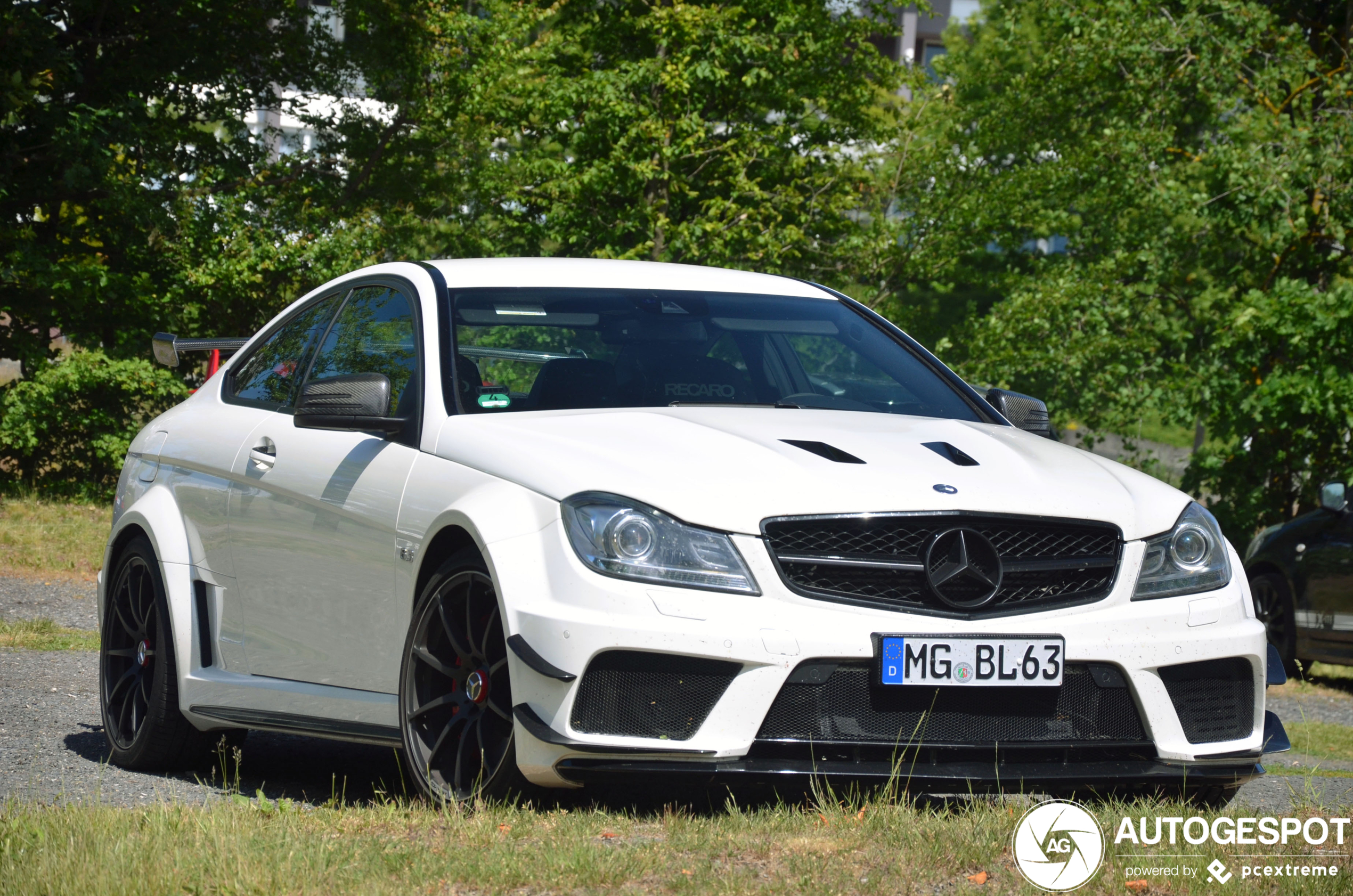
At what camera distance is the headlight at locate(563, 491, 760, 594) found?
4.05 metres

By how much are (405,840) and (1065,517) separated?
1868 mm

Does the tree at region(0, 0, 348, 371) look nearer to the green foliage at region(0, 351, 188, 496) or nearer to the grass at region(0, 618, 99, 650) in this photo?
the green foliage at region(0, 351, 188, 496)

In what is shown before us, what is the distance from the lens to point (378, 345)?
224 inches

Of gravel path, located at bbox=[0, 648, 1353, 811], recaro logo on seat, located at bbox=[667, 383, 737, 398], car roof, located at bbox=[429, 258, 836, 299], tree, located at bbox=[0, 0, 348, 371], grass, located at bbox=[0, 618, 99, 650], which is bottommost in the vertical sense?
grass, located at bbox=[0, 618, 99, 650]

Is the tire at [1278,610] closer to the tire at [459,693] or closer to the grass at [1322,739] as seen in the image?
the grass at [1322,739]

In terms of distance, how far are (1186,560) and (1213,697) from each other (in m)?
0.37

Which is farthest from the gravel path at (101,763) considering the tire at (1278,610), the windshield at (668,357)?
the tire at (1278,610)

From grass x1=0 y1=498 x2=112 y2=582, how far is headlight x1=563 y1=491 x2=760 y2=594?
10984 mm

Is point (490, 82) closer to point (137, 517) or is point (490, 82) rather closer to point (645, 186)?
point (645, 186)

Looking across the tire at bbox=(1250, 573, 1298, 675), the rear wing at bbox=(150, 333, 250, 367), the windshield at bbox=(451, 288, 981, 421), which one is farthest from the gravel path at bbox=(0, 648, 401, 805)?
the tire at bbox=(1250, 573, 1298, 675)

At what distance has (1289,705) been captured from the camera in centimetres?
1183

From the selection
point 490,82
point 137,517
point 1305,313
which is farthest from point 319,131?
point 137,517

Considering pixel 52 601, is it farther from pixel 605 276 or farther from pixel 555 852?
pixel 555 852

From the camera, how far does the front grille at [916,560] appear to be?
4.12 metres
